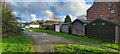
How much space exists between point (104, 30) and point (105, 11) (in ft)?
41.9

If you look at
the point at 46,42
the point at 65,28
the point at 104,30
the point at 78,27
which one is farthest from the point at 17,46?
the point at 65,28

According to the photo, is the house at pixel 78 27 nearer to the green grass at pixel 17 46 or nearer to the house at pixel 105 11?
the house at pixel 105 11

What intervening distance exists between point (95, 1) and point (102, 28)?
15210mm

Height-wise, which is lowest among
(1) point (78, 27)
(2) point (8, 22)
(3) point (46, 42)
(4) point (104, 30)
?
(3) point (46, 42)

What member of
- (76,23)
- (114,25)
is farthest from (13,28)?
(114,25)

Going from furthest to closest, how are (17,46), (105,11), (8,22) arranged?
(105,11), (8,22), (17,46)

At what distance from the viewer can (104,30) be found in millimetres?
25297

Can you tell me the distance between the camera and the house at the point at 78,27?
3077 cm

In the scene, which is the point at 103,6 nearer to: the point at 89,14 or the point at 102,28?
the point at 89,14

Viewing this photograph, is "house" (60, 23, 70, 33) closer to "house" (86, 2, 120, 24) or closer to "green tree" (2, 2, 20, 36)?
"house" (86, 2, 120, 24)

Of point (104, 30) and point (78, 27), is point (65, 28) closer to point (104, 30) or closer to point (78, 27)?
point (78, 27)

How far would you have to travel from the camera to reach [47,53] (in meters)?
12.7

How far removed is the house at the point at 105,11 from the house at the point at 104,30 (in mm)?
6155

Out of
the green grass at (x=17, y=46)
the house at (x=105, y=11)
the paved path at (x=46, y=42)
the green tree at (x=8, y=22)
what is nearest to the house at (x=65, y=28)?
the house at (x=105, y=11)
